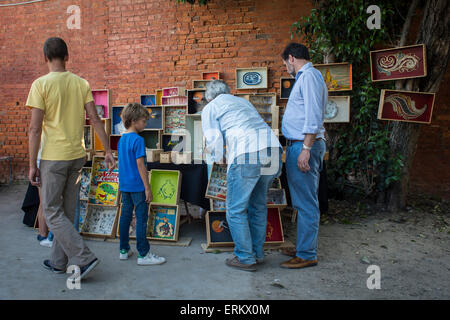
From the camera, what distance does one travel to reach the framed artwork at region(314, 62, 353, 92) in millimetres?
4893

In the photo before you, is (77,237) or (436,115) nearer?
(77,237)

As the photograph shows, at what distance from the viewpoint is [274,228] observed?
3508 mm

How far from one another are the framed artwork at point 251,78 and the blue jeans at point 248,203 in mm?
3056

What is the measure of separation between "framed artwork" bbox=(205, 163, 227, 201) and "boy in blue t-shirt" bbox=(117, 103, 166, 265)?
0.73 meters

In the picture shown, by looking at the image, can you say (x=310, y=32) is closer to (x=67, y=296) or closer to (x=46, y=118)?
(x=46, y=118)

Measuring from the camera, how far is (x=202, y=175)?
11.9 ft

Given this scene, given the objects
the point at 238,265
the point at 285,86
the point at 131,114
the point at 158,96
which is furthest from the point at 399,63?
the point at 158,96

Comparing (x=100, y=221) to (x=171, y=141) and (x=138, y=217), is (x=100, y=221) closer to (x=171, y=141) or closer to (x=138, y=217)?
(x=138, y=217)

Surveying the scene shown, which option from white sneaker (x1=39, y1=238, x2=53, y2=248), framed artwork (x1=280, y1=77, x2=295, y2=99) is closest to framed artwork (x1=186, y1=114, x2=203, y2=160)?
framed artwork (x1=280, y1=77, x2=295, y2=99)

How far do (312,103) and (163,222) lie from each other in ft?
6.70

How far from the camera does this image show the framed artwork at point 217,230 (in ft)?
11.1

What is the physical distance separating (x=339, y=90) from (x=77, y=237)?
4038 mm
